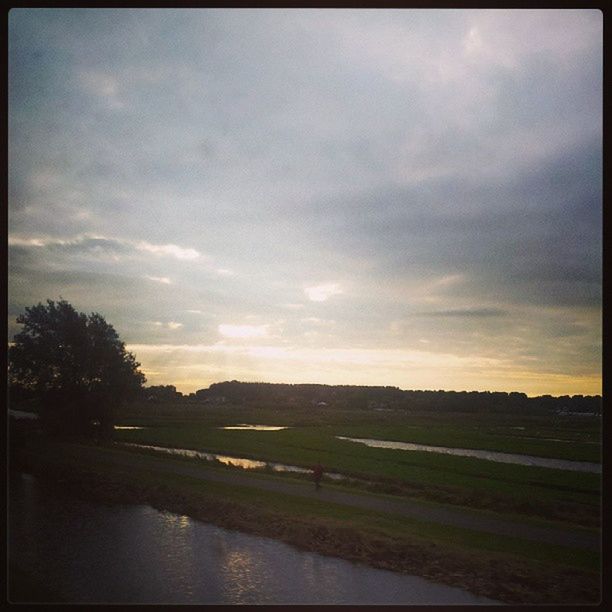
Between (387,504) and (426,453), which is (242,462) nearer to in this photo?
(426,453)

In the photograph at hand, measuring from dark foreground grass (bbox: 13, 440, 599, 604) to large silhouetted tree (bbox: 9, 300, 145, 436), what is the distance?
16.3 m

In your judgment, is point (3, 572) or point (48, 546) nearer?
point (3, 572)

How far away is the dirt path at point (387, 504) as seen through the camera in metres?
15.0

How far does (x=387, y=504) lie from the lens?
58.7 feet

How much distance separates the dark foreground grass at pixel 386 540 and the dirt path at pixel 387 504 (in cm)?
76

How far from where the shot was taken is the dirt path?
49.2 feet

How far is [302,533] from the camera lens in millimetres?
14414

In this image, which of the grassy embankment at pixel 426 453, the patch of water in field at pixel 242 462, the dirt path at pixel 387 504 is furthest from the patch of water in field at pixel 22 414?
the dirt path at pixel 387 504

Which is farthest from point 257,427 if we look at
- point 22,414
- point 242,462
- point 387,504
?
point 387,504

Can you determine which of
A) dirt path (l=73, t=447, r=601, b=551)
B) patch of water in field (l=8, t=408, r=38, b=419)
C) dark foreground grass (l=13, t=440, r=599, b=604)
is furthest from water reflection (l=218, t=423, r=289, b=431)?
dark foreground grass (l=13, t=440, r=599, b=604)

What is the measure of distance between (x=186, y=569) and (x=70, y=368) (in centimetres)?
2848
